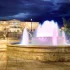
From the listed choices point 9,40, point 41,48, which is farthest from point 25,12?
point 41,48

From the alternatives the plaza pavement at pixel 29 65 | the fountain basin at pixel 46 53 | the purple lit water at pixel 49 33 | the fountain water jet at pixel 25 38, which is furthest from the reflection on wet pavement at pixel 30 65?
the fountain water jet at pixel 25 38

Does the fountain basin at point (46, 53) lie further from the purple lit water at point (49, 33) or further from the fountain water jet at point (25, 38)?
the fountain water jet at point (25, 38)

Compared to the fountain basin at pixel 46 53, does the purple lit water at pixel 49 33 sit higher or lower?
higher

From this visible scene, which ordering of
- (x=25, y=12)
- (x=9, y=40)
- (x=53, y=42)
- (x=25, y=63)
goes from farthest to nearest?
(x=9, y=40), (x=25, y=12), (x=53, y=42), (x=25, y=63)

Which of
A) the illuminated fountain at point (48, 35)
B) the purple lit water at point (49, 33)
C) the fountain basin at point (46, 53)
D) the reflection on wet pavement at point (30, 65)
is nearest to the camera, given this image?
the reflection on wet pavement at point (30, 65)

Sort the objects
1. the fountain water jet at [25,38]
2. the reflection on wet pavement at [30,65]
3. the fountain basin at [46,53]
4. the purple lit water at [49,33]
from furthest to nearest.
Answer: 1. the fountain water jet at [25,38]
2. the purple lit water at [49,33]
3. the fountain basin at [46,53]
4. the reflection on wet pavement at [30,65]

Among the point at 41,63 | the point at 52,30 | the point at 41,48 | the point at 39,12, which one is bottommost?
the point at 41,63

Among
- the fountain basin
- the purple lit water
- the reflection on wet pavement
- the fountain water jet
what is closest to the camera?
the reflection on wet pavement

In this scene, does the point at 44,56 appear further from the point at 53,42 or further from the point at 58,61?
the point at 53,42

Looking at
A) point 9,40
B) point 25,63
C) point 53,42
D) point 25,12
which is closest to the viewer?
point 25,63

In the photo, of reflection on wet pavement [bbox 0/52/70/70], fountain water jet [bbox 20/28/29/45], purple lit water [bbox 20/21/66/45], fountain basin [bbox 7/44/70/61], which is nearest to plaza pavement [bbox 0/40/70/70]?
reflection on wet pavement [bbox 0/52/70/70]

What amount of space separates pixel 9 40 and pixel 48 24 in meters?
1.23

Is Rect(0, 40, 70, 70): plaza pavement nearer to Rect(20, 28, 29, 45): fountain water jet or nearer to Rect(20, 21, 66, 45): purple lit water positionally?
Rect(20, 21, 66, 45): purple lit water

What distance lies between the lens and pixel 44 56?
14.1 ft
